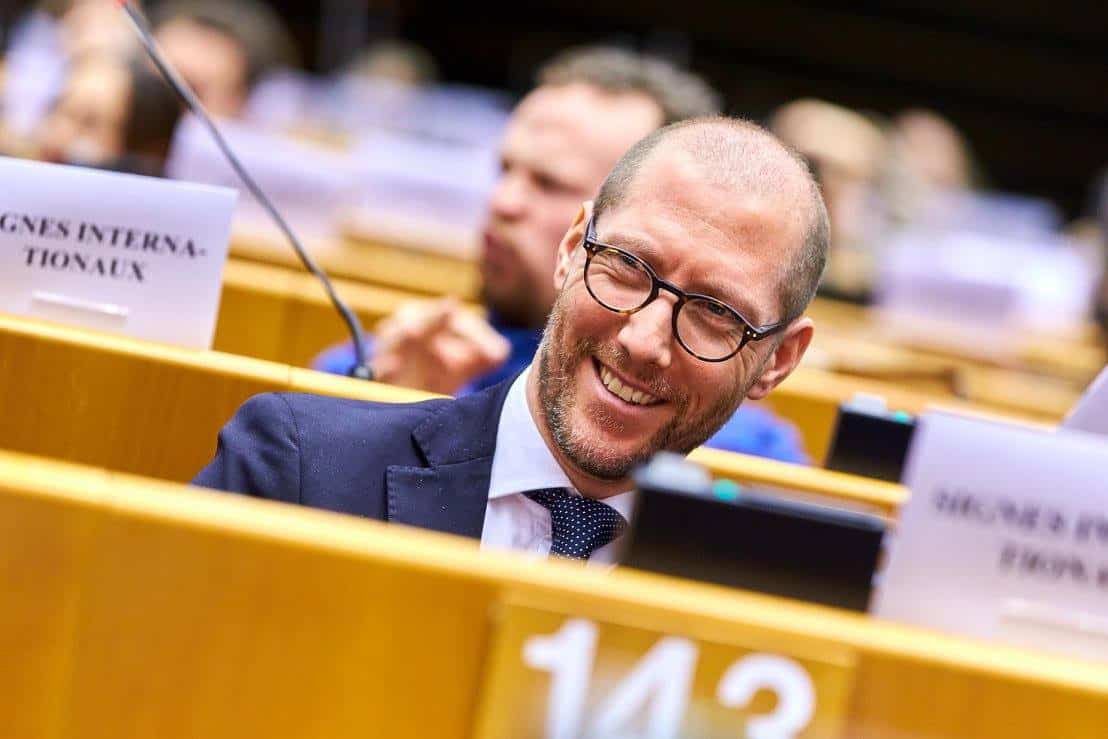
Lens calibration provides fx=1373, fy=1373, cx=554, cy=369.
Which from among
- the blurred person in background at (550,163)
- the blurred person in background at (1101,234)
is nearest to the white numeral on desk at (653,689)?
the blurred person in background at (550,163)

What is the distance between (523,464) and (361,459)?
154 mm

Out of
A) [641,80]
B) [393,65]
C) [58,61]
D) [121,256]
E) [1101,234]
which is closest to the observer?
[121,256]

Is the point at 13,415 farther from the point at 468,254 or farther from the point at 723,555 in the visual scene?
the point at 468,254

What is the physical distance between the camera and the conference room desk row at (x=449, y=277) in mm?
2898

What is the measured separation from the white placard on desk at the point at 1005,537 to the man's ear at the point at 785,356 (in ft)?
1.54

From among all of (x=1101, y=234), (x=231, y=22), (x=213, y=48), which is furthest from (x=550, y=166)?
(x=1101, y=234)

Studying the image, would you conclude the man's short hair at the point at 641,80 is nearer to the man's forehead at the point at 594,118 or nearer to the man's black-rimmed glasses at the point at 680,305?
the man's forehead at the point at 594,118

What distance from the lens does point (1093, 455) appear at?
3.05 feet

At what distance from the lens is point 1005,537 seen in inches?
35.9

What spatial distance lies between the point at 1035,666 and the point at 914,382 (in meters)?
2.10

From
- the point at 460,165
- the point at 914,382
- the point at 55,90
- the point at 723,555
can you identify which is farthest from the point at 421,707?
the point at 460,165

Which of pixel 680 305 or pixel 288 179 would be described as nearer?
pixel 680 305

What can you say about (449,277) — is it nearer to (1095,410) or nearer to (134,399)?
(134,399)

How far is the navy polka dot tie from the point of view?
4.17 ft
